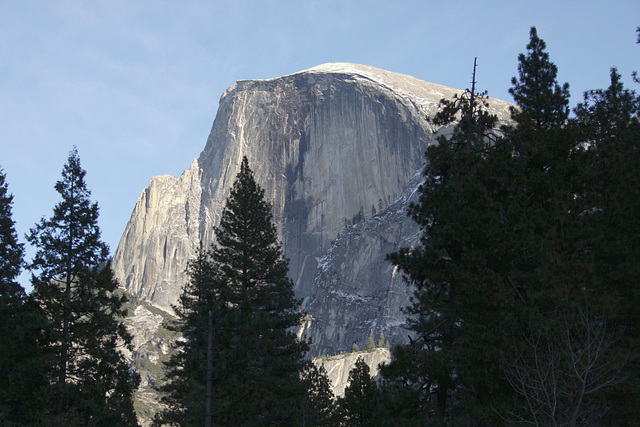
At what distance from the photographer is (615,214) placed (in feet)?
70.4

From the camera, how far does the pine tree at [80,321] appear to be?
82.4 feet

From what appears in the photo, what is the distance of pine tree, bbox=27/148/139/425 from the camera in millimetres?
25125

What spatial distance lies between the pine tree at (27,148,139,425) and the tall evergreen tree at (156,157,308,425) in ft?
9.59

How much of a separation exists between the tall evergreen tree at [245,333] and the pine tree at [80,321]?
292cm

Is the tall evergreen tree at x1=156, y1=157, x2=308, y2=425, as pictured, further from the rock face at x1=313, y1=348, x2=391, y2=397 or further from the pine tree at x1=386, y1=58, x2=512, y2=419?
the rock face at x1=313, y1=348, x2=391, y2=397

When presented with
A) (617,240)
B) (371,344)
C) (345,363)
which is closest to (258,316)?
(617,240)

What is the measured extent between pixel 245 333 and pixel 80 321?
267 inches

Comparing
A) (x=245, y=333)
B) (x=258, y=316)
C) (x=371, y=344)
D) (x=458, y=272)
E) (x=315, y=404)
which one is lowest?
(x=315, y=404)

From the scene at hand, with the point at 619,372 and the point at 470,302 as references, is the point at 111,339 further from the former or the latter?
the point at 619,372

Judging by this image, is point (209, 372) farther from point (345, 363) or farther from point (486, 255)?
point (345, 363)

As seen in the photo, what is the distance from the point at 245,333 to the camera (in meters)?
25.7

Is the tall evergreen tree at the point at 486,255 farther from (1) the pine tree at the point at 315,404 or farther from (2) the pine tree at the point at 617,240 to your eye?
(1) the pine tree at the point at 315,404

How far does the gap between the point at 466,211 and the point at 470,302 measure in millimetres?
2728

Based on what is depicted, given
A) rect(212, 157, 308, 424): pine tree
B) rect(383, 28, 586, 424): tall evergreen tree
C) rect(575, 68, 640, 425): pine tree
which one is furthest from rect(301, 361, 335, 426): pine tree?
rect(575, 68, 640, 425): pine tree
